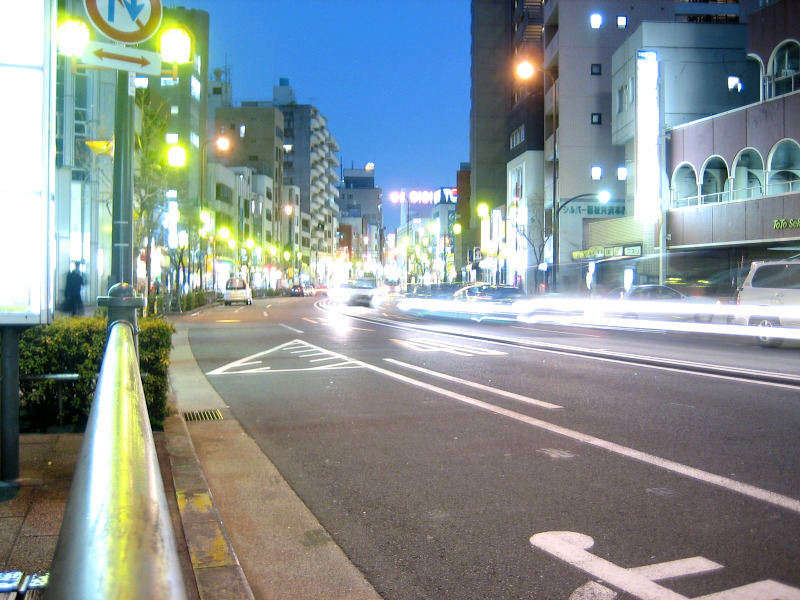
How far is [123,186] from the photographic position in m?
7.92

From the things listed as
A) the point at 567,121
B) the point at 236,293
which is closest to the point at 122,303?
the point at 236,293

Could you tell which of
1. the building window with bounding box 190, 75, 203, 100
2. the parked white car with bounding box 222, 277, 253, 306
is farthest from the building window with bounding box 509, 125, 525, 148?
the building window with bounding box 190, 75, 203, 100

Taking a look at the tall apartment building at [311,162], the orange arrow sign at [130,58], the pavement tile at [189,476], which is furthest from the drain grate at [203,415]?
the tall apartment building at [311,162]

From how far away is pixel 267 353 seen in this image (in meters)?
17.1

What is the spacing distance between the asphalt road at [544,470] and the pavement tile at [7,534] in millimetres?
1968

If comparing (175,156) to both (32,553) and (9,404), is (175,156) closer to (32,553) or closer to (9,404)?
(9,404)

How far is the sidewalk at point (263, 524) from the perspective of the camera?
14.2 feet

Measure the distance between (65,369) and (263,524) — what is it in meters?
3.58

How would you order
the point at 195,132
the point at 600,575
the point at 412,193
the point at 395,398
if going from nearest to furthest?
the point at 600,575
the point at 395,398
the point at 195,132
the point at 412,193

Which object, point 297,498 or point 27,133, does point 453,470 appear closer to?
point 297,498

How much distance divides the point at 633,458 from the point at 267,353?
11353 mm

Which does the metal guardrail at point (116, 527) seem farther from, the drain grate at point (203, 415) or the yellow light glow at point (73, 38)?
the drain grate at point (203, 415)

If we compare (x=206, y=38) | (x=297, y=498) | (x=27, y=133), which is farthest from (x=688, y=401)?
(x=206, y=38)

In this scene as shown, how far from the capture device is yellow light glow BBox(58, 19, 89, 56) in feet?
→ 24.8
